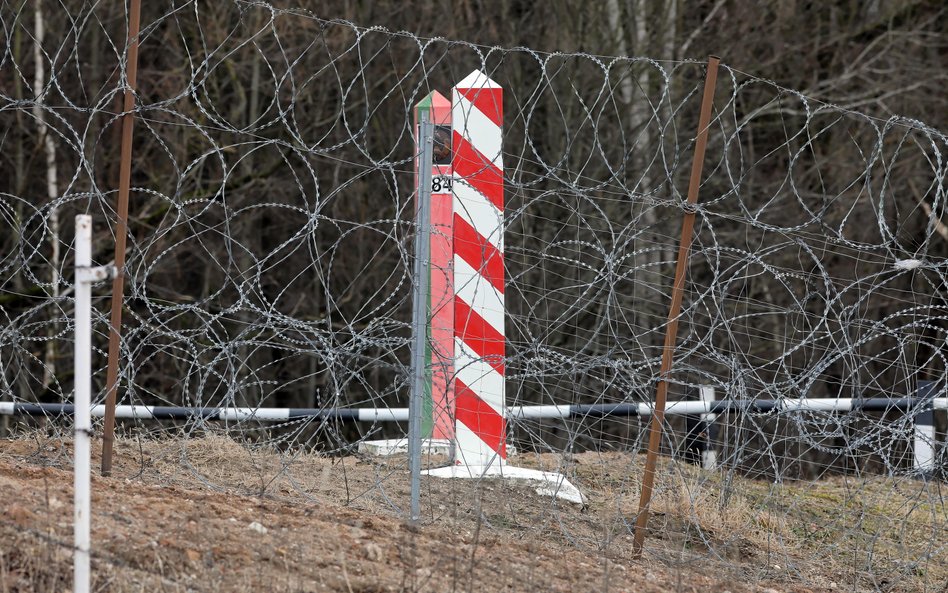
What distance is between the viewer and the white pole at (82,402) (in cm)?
330

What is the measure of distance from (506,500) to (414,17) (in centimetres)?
1016

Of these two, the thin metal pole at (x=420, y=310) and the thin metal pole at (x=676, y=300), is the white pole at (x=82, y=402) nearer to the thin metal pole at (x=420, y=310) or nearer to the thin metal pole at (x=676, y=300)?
the thin metal pole at (x=420, y=310)

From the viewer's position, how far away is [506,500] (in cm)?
562

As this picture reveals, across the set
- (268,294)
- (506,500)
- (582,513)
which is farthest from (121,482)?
(268,294)

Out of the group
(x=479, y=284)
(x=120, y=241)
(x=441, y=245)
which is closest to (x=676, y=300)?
(x=479, y=284)

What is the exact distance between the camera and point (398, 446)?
6621mm

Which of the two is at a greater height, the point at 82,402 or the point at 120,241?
the point at 120,241

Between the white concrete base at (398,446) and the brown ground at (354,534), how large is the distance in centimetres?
10

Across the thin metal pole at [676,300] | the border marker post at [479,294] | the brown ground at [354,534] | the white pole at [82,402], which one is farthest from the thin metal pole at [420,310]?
the white pole at [82,402]

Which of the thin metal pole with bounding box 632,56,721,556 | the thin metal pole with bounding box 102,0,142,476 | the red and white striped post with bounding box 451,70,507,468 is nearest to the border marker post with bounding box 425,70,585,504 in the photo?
the red and white striped post with bounding box 451,70,507,468

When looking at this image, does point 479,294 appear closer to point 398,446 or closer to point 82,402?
point 398,446

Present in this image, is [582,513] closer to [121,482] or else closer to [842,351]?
[842,351]

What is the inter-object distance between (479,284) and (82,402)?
301 cm

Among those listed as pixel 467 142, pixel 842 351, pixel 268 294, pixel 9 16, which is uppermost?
pixel 9 16
